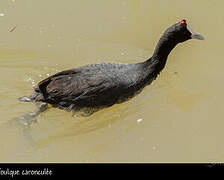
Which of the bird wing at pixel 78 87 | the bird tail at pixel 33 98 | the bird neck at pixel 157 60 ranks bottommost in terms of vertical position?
the bird tail at pixel 33 98

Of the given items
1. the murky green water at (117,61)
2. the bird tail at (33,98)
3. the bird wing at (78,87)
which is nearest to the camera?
the murky green water at (117,61)

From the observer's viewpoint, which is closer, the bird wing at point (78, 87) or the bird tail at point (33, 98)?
the bird wing at point (78, 87)

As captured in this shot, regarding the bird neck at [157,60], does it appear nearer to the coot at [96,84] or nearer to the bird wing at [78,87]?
the coot at [96,84]

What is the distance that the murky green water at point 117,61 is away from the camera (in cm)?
572

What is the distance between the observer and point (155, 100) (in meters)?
6.55

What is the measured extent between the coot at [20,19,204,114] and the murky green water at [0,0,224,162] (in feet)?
1.04

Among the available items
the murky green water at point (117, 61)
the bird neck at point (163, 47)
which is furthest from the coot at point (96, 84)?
the murky green water at point (117, 61)

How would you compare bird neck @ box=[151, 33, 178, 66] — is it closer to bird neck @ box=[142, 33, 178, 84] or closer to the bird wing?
bird neck @ box=[142, 33, 178, 84]

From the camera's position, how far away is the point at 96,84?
19.2 ft

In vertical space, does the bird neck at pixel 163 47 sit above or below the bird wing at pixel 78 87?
above

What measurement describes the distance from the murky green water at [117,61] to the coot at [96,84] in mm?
317

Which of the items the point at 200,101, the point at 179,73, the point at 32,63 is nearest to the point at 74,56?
the point at 32,63

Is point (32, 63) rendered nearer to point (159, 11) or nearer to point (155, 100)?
point (155, 100)

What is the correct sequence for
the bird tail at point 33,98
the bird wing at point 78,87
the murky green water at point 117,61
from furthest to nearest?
the bird tail at point 33,98, the bird wing at point 78,87, the murky green water at point 117,61
